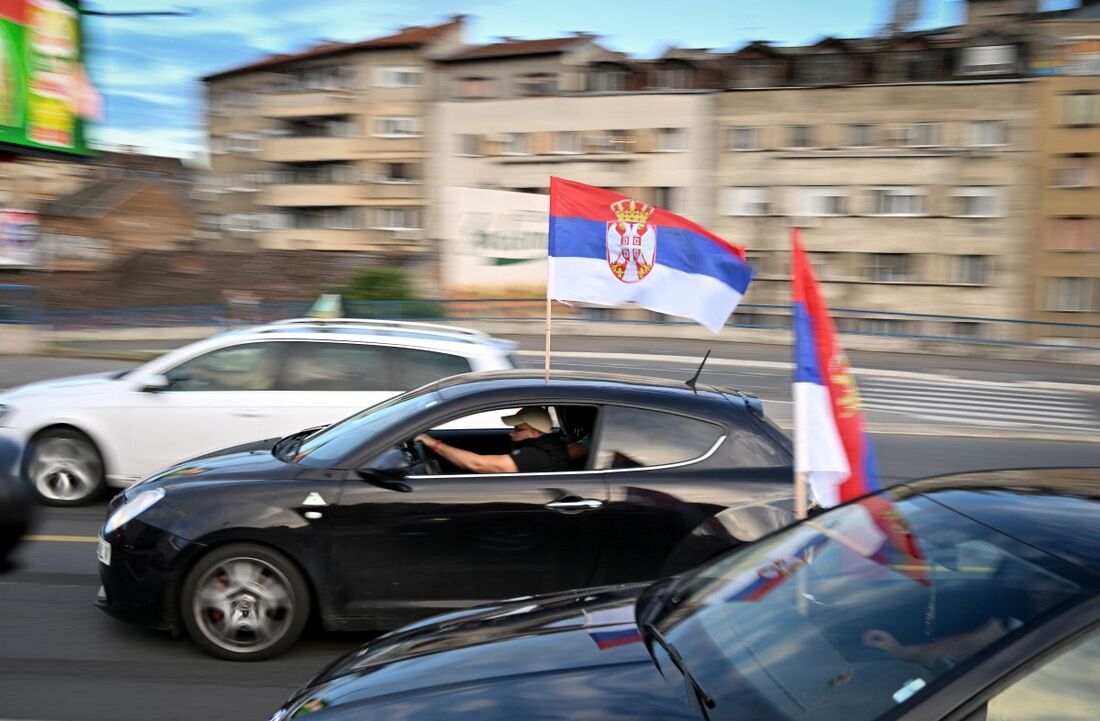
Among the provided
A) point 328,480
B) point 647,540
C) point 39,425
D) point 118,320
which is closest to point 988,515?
point 647,540

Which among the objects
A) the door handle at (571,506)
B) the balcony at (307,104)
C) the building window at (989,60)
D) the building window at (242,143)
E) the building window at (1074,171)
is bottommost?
the door handle at (571,506)

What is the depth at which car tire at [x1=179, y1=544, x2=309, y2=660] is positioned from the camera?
17.5 ft

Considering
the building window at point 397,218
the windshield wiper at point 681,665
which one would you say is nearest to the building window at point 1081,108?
the building window at point 397,218

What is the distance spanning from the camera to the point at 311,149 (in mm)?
61812

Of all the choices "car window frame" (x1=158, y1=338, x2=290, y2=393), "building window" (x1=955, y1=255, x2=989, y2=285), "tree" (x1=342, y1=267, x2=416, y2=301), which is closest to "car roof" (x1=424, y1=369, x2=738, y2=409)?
"car window frame" (x1=158, y1=338, x2=290, y2=393)

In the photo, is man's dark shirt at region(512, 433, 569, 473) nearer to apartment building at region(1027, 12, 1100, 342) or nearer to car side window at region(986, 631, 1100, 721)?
car side window at region(986, 631, 1100, 721)

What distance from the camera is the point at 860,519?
3496mm

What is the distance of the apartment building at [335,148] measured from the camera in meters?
59.9

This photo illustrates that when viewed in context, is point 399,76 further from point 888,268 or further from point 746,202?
point 888,268

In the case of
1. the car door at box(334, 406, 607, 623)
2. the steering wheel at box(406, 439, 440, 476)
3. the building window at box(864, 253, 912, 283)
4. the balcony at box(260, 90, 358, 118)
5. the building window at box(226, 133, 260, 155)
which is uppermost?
the balcony at box(260, 90, 358, 118)

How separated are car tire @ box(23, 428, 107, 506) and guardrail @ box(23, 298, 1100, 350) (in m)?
16.6

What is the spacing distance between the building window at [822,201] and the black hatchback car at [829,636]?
4654 centimetres

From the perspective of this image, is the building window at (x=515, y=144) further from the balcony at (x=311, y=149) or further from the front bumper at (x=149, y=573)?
the front bumper at (x=149, y=573)

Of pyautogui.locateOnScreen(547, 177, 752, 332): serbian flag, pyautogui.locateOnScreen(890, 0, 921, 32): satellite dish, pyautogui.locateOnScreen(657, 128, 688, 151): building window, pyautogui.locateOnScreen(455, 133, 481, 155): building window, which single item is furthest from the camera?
pyautogui.locateOnScreen(890, 0, 921, 32): satellite dish
